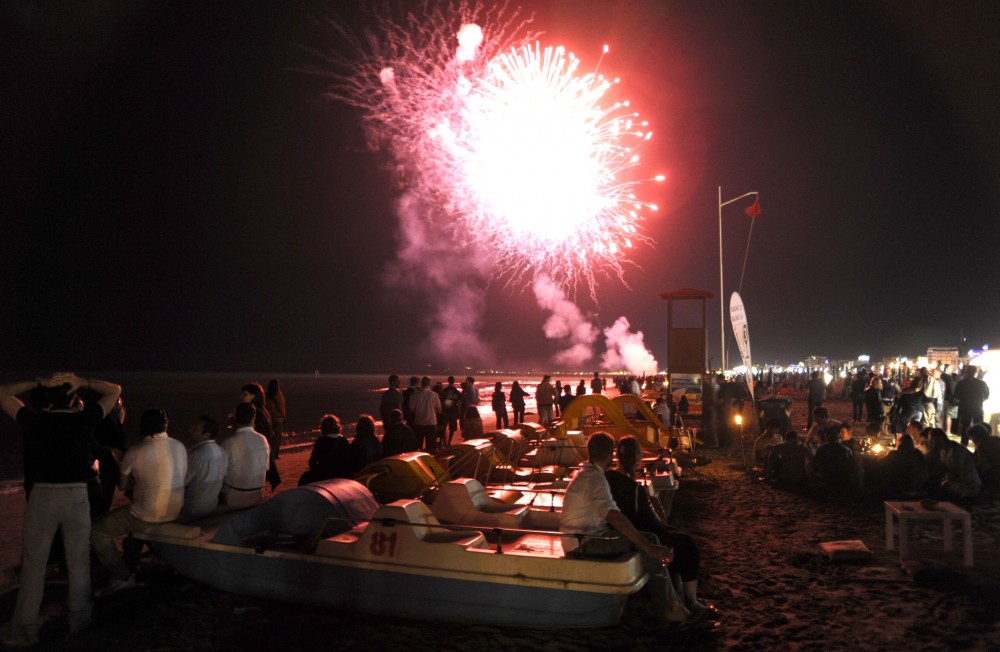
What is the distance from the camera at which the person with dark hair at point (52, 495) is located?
4.84 meters

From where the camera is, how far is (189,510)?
6340 millimetres

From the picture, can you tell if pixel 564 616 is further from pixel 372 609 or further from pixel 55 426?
pixel 55 426

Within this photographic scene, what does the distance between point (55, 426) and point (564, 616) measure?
14.1 feet

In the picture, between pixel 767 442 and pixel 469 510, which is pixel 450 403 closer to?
pixel 767 442

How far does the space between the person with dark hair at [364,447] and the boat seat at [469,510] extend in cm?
188

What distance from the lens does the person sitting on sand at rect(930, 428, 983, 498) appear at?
880cm

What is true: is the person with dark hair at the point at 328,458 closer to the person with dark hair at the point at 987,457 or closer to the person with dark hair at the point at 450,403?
the person with dark hair at the point at 450,403

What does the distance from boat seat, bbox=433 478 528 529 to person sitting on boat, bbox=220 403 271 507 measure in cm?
214

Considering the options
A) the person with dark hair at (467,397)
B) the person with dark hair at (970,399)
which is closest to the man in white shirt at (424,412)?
the person with dark hair at (467,397)

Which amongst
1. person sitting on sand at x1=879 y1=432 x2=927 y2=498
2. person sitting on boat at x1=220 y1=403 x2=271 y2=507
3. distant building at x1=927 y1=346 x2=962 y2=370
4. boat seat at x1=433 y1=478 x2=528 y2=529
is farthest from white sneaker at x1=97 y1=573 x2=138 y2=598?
distant building at x1=927 y1=346 x2=962 y2=370

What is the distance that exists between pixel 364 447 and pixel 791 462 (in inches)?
300

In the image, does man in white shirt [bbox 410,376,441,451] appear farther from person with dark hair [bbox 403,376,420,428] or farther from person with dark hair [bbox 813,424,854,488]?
person with dark hair [bbox 813,424,854,488]

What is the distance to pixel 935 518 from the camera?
22.3 ft

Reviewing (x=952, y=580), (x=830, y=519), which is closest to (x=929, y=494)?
(x=830, y=519)
